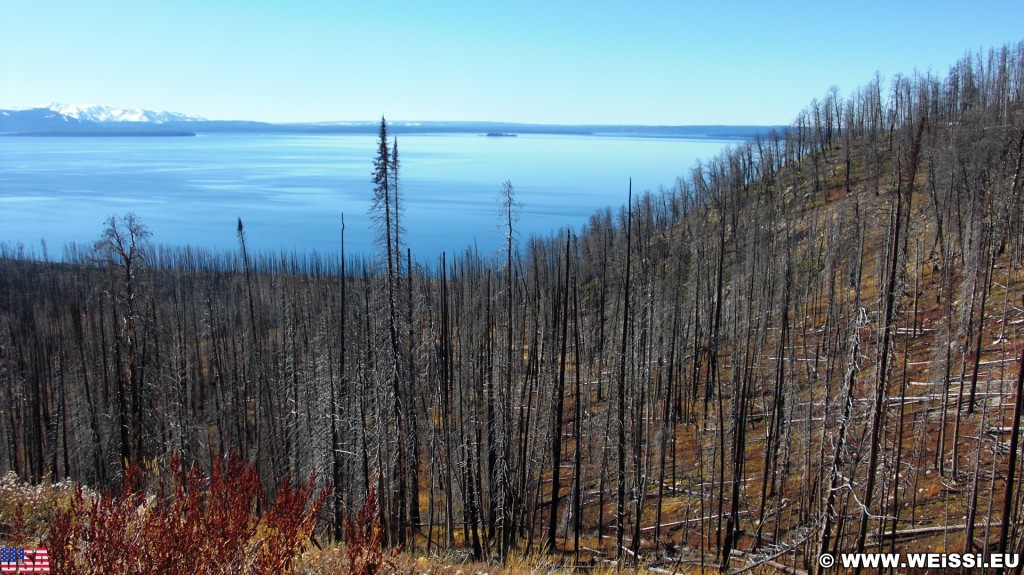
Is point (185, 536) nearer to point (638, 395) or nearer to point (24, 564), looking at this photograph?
point (24, 564)

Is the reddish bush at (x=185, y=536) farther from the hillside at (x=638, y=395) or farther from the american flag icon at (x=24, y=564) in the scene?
the hillside at (x=638, y=395)

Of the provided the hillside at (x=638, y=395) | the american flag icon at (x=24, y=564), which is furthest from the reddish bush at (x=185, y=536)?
the hillside at (x=638, y=395)

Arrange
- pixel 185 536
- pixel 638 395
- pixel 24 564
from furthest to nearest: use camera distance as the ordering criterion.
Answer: pixel 638 395
pixel 24 564
pixel 185 536

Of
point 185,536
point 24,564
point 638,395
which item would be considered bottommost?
point 638,395

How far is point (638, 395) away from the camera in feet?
103

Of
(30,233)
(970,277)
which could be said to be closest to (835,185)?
(970,277)

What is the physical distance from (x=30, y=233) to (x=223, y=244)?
42055mm

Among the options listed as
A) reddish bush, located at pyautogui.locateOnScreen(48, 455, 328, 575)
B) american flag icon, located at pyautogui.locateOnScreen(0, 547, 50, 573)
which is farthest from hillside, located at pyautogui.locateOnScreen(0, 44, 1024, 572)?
american flag icon, located at pyautogui.locateOnScreen(0, 547, 50, 573)

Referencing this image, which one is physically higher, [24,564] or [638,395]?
[24,564]

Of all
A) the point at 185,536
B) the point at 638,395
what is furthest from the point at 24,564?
the point at 638,395

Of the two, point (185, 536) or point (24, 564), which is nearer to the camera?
point (185, 536)

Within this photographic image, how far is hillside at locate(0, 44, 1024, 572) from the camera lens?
21766mm

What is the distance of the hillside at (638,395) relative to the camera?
71.4 feet

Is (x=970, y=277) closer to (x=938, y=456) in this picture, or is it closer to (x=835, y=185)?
(x=938, y=456)
